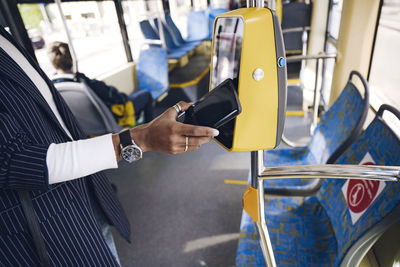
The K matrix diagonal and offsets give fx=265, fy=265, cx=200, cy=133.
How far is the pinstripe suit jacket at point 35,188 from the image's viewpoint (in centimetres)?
62

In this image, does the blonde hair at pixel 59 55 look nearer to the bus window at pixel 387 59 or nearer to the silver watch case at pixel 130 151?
the silver watch case at pixel 130 151

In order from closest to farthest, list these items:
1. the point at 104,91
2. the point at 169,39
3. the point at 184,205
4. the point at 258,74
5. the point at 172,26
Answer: the point at 258,74 < the point at 184,205 < the point at 104,91 < the point at 169,39 < the point at 172,26

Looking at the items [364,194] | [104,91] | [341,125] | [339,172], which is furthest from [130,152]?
[104,91]

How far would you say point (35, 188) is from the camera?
0.64 m

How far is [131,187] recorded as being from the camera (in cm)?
258

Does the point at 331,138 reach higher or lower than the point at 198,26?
lower

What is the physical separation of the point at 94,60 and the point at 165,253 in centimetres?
539

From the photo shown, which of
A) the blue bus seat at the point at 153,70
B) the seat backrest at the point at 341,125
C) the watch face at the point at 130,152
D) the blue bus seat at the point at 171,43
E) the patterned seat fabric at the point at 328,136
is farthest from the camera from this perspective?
the blue bus seat at the point at 171,43

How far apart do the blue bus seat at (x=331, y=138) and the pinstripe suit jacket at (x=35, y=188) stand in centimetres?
85

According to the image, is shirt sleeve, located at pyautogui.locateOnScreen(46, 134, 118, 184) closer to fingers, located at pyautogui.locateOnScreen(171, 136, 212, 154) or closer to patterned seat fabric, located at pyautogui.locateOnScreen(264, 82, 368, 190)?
fingers, located at pyautogui.locateOnScreen(171, 136, 212, 154)

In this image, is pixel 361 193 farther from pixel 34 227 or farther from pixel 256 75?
pixel 34 227

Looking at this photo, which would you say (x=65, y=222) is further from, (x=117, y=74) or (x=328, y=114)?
(x=117, y=74)

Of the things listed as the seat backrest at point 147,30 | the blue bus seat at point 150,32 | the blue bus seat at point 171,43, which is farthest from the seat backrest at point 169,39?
the seat backrest at point 147,30

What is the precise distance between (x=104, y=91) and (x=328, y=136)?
1921mm
